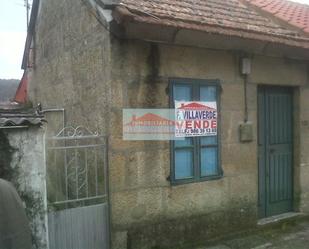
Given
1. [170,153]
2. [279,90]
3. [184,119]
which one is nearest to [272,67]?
[279,90]

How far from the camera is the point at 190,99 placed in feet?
19.7

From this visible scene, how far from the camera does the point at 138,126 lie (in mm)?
5531

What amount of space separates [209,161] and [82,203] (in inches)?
84.3

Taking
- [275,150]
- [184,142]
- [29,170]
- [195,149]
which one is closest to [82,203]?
[29,170]

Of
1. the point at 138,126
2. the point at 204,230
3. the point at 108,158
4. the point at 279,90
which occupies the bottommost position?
the point at 204,230

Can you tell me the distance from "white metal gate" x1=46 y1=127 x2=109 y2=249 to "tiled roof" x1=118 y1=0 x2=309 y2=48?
1829 millimetres

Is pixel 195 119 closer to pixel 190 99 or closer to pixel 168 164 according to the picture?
pixel 190 99

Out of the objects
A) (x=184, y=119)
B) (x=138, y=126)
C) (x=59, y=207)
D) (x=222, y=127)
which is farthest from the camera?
(x=222, y=127)

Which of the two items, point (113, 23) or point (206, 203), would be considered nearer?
point (113, 23)

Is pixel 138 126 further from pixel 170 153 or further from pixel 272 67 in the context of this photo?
pixel 272 67

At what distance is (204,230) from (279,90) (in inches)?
120

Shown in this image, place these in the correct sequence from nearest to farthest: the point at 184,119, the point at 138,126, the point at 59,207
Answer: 1. the point at 59,207
2. the point at 138,126
3. the point at 184,119

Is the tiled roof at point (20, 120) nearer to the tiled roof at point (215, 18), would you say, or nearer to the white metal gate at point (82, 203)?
the white metal gate at point (82, 203)

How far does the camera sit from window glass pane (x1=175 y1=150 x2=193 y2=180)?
5.89m
